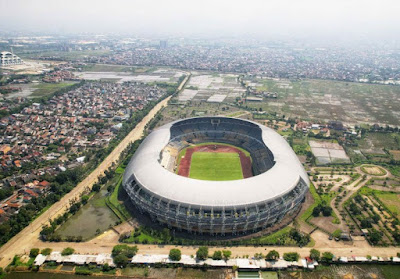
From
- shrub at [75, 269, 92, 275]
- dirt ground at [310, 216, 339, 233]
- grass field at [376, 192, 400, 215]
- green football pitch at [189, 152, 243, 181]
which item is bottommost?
shrub at [75, 269, 92, 275]

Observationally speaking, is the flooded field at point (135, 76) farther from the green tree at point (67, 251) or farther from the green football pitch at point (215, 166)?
the green tree at point (67, 251)

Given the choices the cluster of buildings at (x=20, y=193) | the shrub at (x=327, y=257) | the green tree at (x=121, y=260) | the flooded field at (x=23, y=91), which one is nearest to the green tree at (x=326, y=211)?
the shrub at (x=327, y=257)

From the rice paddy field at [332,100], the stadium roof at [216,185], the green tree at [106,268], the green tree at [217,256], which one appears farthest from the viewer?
the rice paddy field at [332,100]

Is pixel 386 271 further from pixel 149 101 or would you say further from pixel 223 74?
pixel 223 74

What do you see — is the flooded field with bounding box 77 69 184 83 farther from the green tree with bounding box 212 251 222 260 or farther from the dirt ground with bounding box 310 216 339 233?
the green tree with bounding box 212 251 222 260

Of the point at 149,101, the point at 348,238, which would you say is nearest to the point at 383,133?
the point at 348,238

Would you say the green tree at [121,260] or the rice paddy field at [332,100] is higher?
the rice paddy field at [332,100]

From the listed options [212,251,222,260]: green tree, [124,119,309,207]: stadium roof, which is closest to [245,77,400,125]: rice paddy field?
[124,119,309,207]: stadium roof

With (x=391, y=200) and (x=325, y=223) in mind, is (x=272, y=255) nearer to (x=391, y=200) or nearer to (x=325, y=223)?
(x=325, y=223)
